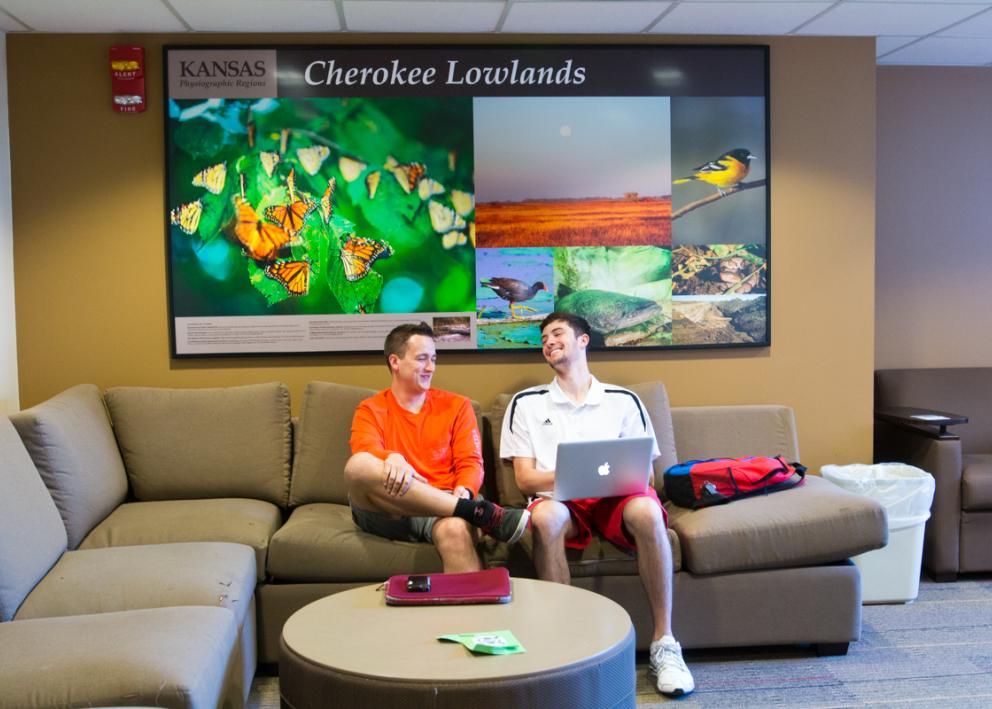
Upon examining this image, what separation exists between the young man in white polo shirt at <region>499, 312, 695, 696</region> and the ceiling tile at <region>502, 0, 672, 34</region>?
1.27 m

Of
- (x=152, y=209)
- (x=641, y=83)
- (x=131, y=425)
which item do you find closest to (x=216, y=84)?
(x=152, y=209)

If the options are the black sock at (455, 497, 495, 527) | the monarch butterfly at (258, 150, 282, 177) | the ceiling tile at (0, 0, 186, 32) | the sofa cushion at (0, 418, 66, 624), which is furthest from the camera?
the monarch butterfly at (258, 150, 282, 177)

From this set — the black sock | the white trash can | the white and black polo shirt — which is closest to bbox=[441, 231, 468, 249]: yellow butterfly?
the white and black polo shirt

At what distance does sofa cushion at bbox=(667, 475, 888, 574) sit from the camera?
137 inches

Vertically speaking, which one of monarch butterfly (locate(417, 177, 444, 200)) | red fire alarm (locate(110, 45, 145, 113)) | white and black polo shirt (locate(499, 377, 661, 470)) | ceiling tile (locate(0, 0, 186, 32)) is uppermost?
ceiling tile (locate(0, 0, 186, 32))

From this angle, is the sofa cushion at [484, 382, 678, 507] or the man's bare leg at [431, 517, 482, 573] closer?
the man's bare leg at [431, 517, 482, 573]

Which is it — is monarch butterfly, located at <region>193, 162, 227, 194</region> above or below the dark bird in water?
above

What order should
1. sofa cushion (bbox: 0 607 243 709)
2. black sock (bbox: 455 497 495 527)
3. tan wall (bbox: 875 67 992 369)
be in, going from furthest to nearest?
tan wall (bbox: 875 67 992 369) < black sock (bbox: 455 497 495 527) < sofa cushion (bbox: 0 607 243 709)

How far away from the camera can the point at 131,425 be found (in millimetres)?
3916

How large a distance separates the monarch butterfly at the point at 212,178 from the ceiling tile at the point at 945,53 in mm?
3305

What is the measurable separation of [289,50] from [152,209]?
0.92 meters

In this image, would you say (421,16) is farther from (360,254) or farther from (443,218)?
(360,254)

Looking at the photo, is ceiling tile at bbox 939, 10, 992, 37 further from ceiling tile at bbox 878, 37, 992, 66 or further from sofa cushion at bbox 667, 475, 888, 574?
sofa cushion at bbox 667, 475, 888, 574

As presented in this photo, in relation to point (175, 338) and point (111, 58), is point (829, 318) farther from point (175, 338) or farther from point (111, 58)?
point (111, 58)
